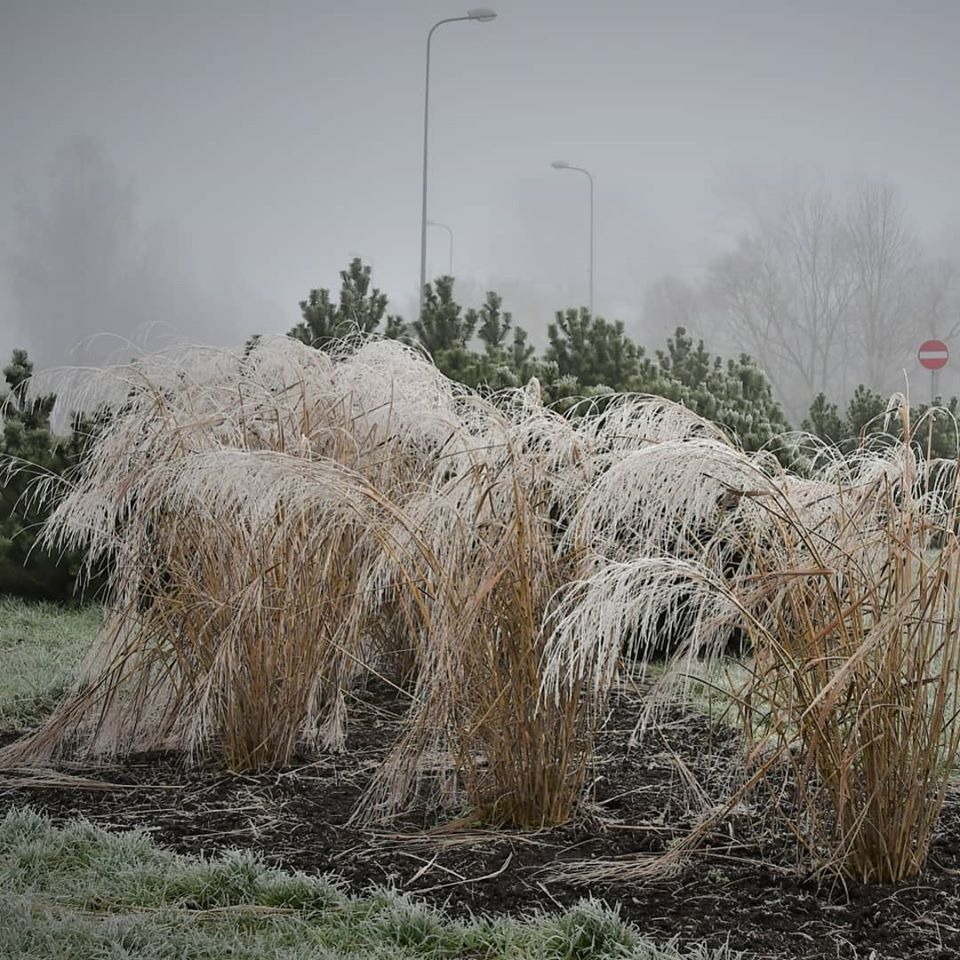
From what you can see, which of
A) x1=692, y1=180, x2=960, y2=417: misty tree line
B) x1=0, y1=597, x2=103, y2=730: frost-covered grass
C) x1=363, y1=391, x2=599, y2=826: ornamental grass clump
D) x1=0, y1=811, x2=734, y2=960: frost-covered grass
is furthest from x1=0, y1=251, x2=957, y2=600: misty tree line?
x1=692, y1=180, x2=960, y2=417: misty tree line

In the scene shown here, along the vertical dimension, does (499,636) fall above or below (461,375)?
below

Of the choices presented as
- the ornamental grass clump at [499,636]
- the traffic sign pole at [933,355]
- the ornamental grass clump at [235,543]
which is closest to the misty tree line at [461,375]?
the ornamental grass clump at [235,543]

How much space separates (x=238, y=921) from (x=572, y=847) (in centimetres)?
89

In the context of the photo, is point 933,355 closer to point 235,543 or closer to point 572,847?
point 235,543

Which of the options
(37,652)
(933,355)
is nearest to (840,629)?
(37,652)

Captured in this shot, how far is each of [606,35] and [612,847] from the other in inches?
887

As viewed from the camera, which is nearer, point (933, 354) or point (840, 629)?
point (840, 629)

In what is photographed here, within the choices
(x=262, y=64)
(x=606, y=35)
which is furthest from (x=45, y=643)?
(x=606, y=35)

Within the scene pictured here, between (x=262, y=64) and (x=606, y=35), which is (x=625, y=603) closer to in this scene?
(x=262, y=64)

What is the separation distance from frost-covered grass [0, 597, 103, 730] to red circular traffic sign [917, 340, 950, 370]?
49.5 feet

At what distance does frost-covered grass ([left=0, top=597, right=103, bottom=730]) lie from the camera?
5.12 m

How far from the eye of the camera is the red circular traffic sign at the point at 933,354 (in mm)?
19125

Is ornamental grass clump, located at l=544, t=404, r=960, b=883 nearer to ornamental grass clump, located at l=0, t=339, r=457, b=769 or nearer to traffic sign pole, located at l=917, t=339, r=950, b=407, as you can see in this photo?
ornamental grass clump, located at l=0, t=339, r=457, b=769

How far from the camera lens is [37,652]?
6.22 metres
